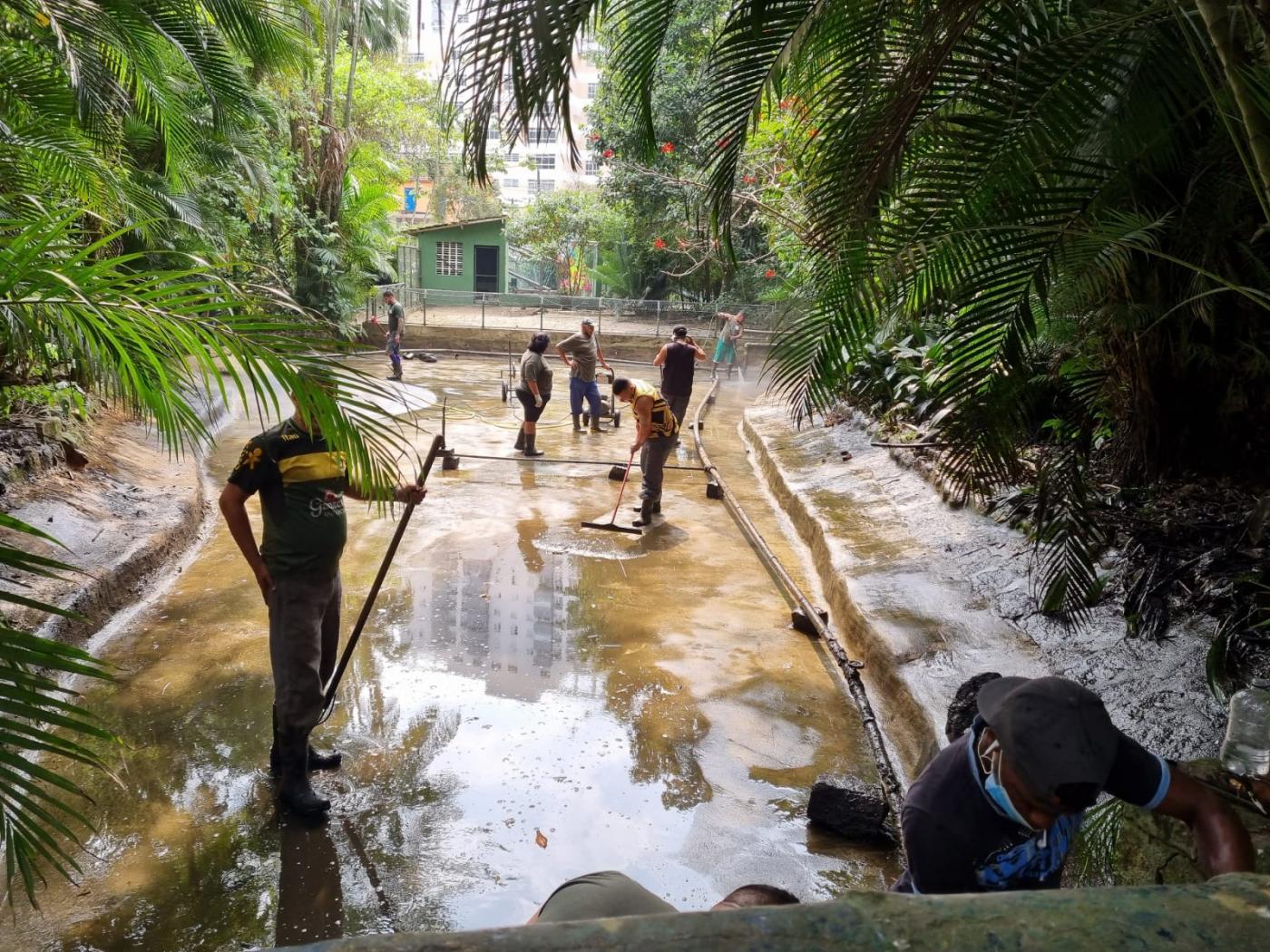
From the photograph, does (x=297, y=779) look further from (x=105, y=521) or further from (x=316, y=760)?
(x=105, y=521)

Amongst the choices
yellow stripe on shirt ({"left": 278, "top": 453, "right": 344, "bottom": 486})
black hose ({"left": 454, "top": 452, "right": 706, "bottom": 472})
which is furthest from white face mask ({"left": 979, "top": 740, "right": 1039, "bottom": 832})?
black hose ({"left": 454, "top": 452, "right": 706, "bottom": 472})

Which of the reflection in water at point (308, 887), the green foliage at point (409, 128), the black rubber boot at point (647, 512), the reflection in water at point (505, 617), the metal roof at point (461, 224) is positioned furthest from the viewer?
the metal roof at point (461, 224)

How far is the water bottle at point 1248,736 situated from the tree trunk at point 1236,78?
1.58m

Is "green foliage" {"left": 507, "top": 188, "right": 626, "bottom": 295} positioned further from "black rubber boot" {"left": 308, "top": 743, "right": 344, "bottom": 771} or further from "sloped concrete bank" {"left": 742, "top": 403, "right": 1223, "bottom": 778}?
"black rubber boot" {"left": 308, "top": 743, "right": 344, "bottom": 771}

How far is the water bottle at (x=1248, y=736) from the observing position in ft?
9.86

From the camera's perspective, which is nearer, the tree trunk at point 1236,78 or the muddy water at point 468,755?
the tree trunk at point 1236,78

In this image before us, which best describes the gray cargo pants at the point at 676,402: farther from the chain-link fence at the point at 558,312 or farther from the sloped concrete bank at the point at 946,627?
the chain-link fence at the point at 558,312

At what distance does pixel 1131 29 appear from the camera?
3707 mm

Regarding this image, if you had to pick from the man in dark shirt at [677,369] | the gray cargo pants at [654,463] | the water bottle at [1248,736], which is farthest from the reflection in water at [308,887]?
the man in dark shirt at [677,369]

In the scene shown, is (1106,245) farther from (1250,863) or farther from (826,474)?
(826,474)

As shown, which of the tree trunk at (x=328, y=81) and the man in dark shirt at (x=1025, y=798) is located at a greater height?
the tree trunk at (x=328, y=81)

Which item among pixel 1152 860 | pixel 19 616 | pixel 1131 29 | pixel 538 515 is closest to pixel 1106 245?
pixel 1131 29

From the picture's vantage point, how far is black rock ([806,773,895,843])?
4.11 m

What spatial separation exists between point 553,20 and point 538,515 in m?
6.98
